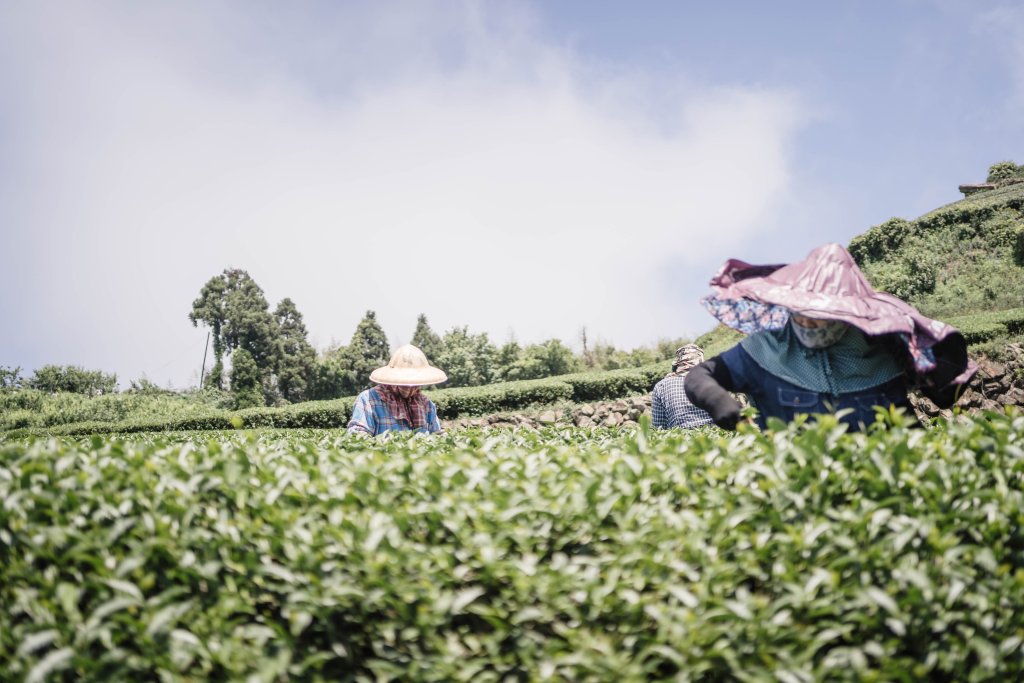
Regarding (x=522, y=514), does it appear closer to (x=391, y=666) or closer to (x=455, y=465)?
(x=455, y=465)

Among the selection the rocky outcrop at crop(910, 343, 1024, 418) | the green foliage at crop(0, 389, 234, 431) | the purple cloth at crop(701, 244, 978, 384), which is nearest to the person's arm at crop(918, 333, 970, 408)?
the purple cloth at crop(701, 244, 978, 384)

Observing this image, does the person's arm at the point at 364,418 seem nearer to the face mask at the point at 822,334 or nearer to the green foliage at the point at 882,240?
the face mask at the point at 822,334

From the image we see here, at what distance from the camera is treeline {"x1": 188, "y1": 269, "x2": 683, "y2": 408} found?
101ft

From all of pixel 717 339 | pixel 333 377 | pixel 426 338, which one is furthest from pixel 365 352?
pixel 717 339

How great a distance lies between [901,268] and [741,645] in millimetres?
21282

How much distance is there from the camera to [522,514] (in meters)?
2.00

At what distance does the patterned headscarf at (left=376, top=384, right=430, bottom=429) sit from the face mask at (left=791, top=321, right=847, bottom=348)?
315 cm

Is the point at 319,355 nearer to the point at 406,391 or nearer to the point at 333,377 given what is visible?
the point at 333,377

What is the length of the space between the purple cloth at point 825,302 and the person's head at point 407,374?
2403 millimetres

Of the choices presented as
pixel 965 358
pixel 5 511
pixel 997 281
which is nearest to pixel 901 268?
pixel 997 281

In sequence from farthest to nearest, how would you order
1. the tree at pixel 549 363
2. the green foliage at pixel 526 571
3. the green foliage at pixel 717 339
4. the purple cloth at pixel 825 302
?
the tree at pixel 549 363 → the green foliage at pixel 717 339 → the purple cloth at pixel 825 302 → the green foliage at pixel 526 571

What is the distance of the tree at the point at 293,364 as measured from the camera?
41.9 metres

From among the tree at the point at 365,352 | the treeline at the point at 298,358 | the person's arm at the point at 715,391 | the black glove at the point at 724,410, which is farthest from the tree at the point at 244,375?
the black glove at the point at 724,410

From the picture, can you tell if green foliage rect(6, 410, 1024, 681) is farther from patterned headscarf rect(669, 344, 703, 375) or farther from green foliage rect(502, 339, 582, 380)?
green foliage rect(502, 339, 582, 380)
